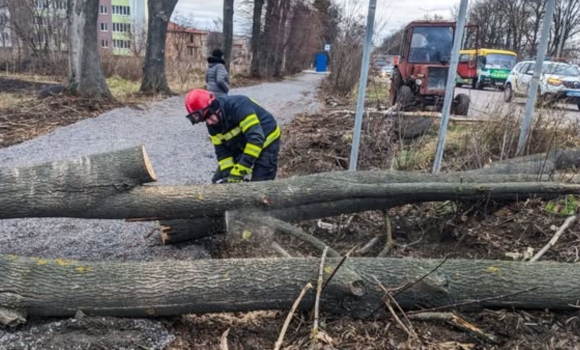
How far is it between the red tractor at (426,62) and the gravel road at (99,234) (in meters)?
5.08

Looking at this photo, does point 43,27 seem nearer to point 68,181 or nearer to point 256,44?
point 256,44

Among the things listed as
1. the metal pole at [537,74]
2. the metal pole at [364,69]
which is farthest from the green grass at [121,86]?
the metal pole at [537,74]

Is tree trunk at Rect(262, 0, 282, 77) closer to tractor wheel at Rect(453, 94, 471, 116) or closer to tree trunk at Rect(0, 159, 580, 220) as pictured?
tractor wheel at Rect(453, 94, 471, 116)

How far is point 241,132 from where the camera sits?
161 inches

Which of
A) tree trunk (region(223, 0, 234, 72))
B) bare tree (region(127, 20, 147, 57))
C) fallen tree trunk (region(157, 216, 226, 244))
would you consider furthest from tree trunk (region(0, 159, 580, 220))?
bare tree (region(127, 20, 147, 57))

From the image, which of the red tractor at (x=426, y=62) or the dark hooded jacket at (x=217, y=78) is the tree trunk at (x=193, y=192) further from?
the red tractor at (x=426, y=62)

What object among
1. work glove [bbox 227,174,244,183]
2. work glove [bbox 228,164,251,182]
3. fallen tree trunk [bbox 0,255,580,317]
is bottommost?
fallen tree trunk [bbox 0,255,580,317]

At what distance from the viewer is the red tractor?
1041 cm

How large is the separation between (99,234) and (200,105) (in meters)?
1.42

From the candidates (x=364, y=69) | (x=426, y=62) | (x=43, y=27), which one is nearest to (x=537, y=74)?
(x=364, y=69)

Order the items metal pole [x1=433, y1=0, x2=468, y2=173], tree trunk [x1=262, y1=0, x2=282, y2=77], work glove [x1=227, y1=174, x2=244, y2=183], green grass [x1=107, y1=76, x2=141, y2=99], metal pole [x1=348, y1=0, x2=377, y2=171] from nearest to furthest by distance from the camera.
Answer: work glove [x1=227, y1=174, x2=244, y2=183] → metal pole [x1=348, y1=0, x2=377, y2=171] → metal pole [x1=433, y1=0, x2=468, y2=173] → green grass [x1=107, y1=76, x2=141, y2=99] → tree trunk [x1=262, y1=0, x2=282, y2=77]

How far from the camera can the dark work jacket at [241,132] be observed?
154 inches

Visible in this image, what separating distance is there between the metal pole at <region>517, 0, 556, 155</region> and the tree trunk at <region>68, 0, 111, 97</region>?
9.22m

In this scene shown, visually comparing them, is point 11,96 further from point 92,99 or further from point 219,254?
point 219,254
